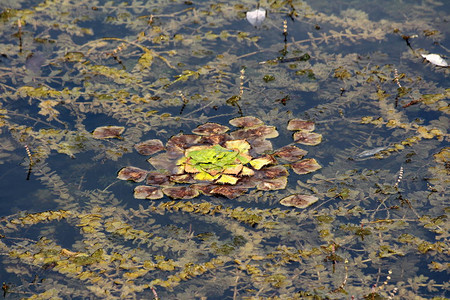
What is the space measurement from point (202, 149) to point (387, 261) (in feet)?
4.33

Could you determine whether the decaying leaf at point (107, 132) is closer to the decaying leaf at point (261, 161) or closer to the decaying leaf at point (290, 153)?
the decaying leaf at point (261, 161)

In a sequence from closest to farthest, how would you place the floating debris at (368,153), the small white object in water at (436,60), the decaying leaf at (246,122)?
the floating debris at (368,153) < the decaying leaf at (246,122) < the small white object in water at (436,60)

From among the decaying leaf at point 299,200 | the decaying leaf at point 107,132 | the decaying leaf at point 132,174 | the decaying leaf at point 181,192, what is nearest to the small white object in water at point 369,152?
the decaying leaf at point 299,200

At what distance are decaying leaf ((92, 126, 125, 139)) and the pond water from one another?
0.6 inches

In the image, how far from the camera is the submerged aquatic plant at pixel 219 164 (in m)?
3.70

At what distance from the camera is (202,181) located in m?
3.75

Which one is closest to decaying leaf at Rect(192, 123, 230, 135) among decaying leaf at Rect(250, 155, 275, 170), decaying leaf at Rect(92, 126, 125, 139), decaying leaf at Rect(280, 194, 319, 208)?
decaying leaf at Rect(250, 155, 275, 170)

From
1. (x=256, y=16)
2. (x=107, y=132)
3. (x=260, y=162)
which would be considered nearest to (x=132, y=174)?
(x=107, y=132)

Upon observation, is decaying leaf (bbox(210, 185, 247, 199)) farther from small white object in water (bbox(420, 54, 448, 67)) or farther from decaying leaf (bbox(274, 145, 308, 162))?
small white object in water (bbox(420, 54, 448, 67))

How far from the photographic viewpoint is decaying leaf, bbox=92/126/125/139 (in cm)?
410

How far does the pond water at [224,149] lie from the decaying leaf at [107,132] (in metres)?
0.02

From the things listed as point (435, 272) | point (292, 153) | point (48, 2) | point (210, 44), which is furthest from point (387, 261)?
point (48, 2)

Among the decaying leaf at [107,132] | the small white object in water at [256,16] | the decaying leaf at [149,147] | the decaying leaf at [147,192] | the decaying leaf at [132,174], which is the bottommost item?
the decaying leaf at [147,192]

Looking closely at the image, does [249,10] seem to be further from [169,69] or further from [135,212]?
[135,212]
